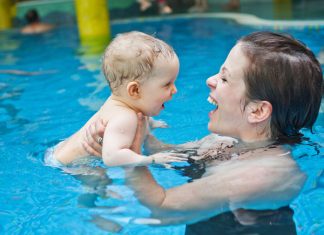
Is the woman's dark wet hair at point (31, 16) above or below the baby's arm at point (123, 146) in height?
below

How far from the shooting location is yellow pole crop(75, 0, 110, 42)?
9.61 m

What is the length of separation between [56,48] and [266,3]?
26.0ft

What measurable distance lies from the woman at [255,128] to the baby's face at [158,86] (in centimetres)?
35

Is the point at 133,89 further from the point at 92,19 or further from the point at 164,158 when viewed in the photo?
the point at 92,19

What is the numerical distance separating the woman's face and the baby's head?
35 centimetres

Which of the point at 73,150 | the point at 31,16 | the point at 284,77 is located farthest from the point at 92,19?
the point at 284,77

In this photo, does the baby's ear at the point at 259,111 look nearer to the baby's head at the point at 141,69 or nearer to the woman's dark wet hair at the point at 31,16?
the baby's head at the point at 141,69

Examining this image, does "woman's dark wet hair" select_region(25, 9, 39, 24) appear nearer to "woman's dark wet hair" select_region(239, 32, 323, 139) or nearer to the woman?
the woman

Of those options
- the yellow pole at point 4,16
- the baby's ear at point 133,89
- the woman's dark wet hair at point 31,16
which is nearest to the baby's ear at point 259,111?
the baby's ear at point 133,89

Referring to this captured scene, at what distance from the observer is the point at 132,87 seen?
8.93 ft

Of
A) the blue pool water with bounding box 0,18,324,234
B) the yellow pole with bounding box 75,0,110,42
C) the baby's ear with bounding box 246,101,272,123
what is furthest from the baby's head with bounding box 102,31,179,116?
the yellow pole with bounding box 75,0,110,42

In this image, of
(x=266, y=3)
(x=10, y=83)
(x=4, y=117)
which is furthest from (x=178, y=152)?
(x=266, y=3)

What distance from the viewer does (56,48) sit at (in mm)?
9258

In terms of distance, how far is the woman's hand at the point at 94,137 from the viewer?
2.73 meters
